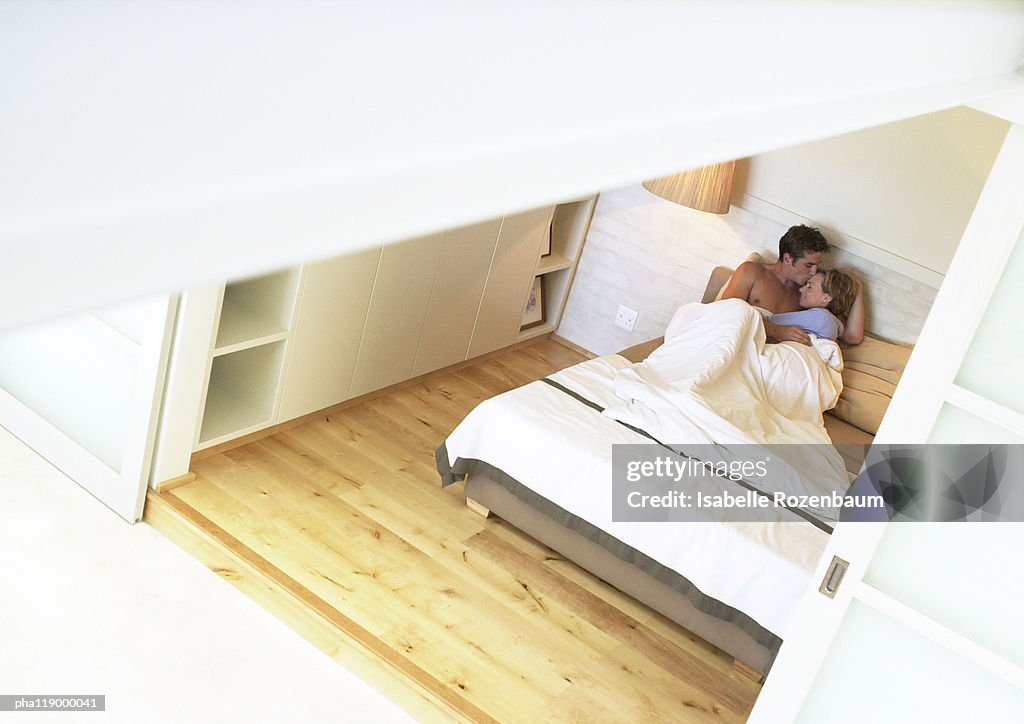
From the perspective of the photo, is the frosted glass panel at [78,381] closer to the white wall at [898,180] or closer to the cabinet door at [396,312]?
the cabinet door at [396,312]

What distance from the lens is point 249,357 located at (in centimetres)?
352

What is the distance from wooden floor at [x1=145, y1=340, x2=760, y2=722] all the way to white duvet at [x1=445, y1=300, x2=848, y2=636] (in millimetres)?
290

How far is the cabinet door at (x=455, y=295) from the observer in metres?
4.09

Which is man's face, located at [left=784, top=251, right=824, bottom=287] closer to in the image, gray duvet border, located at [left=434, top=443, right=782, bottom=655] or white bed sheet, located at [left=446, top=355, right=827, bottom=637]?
white bed sheet, located at [left=446, top=355, right=827, bottom=637]

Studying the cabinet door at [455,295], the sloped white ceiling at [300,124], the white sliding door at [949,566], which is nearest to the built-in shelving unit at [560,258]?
the cabinet door at [455,295]

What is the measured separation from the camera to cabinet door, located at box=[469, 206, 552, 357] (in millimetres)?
4430

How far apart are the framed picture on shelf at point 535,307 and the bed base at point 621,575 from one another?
1.71 meters

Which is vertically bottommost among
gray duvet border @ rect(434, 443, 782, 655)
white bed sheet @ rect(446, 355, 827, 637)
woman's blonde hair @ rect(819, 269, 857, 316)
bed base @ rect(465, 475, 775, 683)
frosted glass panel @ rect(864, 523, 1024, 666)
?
bed base @ rect(465, 475, 775, 683)

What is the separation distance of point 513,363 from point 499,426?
1.63 m

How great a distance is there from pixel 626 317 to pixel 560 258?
457 mm

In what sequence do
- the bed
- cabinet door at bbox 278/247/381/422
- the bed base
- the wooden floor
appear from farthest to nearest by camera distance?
1. cabinet door at bbox 278/247/381/422
2. the bed base
3. the bed
4. the wooden floor

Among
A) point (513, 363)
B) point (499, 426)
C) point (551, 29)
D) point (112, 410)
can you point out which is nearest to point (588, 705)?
point (499, 426)

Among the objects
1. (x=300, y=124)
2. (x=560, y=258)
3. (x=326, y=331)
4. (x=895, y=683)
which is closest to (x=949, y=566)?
(x=895, y=683)

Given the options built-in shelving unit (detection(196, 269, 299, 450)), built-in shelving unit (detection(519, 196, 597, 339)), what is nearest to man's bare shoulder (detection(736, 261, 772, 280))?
built-in shelving unit (detection(519, 196, 597, 339))
